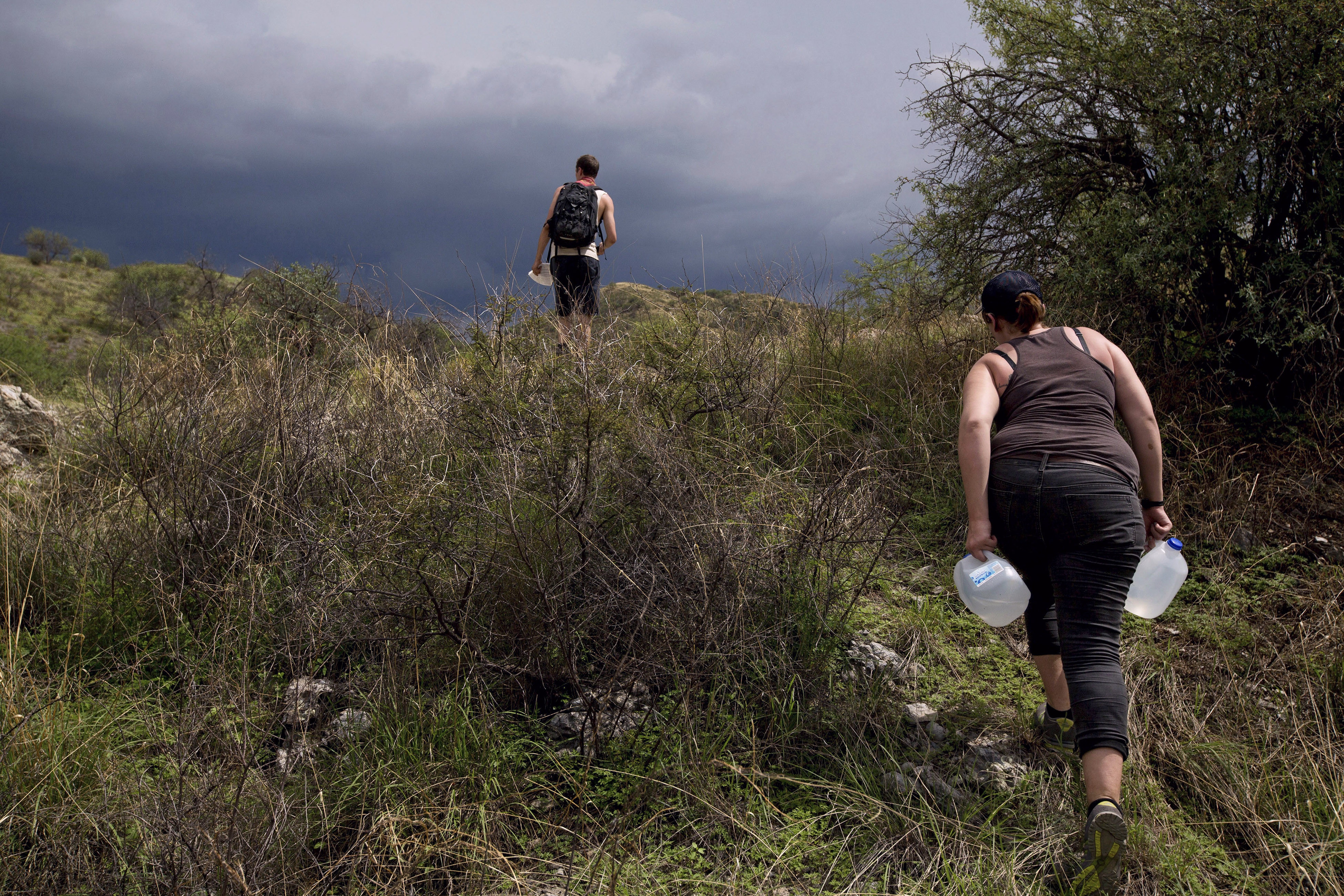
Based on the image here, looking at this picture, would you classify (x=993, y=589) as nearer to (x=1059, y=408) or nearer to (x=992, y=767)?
(x=1059, y=408)

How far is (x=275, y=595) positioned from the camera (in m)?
3.58

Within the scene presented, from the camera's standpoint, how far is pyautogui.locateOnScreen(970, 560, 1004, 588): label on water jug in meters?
2.50

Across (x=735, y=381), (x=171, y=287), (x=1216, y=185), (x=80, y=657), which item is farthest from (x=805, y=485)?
(x=171, y=287)

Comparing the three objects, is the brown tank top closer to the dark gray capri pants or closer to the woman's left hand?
the dark gray capri pants

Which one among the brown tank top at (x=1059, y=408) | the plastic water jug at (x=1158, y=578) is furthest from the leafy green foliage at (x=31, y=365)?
the plastic water jug at (x=1158, y=578)

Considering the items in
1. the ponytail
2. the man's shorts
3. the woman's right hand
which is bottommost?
the woman's right hand

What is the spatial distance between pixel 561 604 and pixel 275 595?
1502 millimetres

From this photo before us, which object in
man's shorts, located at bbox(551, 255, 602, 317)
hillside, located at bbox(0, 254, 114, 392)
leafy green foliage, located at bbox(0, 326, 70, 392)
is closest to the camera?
man's shorts, located at bbox(551, 255, 602, 317)

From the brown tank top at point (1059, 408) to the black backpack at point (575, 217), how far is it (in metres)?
4.54

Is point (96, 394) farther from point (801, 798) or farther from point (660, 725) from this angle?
point (801, 798)

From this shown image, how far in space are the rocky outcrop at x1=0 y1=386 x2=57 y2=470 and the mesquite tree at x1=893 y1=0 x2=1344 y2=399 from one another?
720 cm

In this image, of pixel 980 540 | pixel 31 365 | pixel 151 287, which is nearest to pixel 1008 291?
pixel 980 540

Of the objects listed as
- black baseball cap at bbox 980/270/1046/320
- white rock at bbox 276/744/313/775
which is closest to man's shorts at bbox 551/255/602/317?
black baseball cap at bbox 980/270/1046/320

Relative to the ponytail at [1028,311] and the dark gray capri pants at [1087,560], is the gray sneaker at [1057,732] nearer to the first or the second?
the dark gray capri pants at [1087,560]
